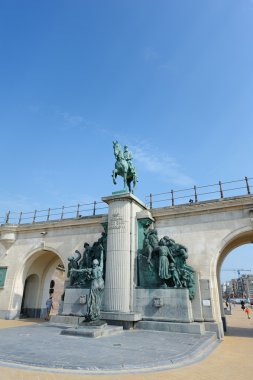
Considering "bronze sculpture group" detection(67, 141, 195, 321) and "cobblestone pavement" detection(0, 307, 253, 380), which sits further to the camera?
"bronze sculpture group" detection(67, 141, 195, 321)

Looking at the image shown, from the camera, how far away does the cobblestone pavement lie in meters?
5.57

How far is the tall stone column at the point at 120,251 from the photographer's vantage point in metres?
13.0

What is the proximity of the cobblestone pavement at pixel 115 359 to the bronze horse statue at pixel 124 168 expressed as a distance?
9203 mm

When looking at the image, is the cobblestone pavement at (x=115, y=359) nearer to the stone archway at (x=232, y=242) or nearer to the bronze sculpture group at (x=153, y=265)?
the bronze sculpture group at (x=153, y=265)

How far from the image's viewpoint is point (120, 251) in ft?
45.1

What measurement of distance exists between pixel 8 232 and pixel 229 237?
51.9 ft

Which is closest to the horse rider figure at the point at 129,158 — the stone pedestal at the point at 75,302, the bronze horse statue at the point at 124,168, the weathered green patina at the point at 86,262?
the bronze horse statue at the point at 124,168

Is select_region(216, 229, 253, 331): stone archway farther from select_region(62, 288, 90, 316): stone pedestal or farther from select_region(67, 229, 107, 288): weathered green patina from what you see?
select_region(62, 288, 90, 316): stone pedestal

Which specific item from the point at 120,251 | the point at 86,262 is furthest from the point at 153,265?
the point at 86,262

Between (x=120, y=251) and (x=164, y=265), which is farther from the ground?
(x=120, y=251)

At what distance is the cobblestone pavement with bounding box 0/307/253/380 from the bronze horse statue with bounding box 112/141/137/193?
30.2 feet

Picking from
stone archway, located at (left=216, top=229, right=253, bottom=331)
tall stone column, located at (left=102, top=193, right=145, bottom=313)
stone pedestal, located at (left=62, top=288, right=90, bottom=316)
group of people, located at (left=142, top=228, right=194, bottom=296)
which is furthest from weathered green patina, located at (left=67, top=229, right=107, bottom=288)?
stone archway, located at (left=216, top=229, right=253, bottom=331)

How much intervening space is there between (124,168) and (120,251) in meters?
5.08

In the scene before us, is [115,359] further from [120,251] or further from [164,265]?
[120,251]
